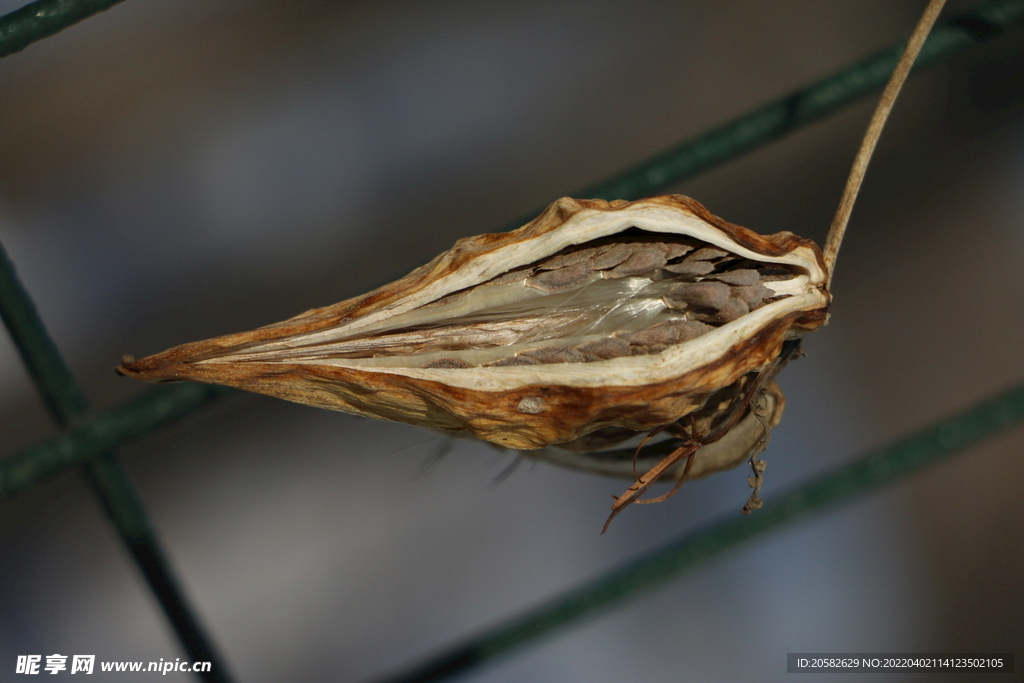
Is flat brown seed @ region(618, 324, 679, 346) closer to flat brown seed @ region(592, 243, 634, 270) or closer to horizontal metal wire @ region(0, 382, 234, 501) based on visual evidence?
flat brown seed @ region(592, 243, 634, 270)

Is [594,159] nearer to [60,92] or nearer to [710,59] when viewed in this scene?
[710,59]

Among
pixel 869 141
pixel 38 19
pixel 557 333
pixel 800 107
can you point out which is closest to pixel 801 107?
pixel 800 107

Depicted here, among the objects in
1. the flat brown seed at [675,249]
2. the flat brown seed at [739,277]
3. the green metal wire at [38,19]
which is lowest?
the flat brown seed at [739,277]

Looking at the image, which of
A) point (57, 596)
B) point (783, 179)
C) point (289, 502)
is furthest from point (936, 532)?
point (57, 596)

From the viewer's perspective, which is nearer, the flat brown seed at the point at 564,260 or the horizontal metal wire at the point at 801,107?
the flat brown seed at the point at 564,260

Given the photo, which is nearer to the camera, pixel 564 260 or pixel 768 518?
pixel 564 260

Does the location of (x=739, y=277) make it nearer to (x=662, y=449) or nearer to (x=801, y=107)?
(x=662, y=449)

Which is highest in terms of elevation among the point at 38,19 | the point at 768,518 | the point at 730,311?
the point at 38,19

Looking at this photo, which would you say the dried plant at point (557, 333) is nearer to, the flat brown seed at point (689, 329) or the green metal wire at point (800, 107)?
the flat brown seed at point (689, 329)

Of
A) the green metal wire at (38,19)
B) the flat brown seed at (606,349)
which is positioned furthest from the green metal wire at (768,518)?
the green metal wire at (38,19)

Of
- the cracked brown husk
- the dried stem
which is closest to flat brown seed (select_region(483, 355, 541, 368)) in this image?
the cracked brown husk
